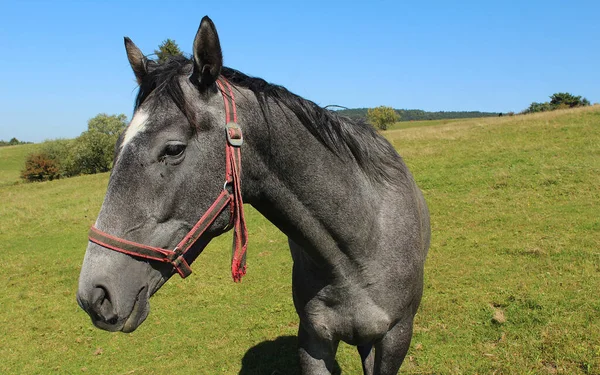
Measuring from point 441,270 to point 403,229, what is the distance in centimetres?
558

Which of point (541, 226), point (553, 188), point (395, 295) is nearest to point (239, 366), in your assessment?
point (395, 295)

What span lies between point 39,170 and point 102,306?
42214mm

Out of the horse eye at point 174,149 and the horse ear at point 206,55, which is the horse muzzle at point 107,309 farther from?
the horse ear at point 206,55

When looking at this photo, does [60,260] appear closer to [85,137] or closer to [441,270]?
[441,270]

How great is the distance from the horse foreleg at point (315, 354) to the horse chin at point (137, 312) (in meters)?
1.50

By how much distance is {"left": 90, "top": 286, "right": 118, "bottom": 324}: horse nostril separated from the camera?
1.65 meters

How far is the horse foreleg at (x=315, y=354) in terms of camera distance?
118 inches

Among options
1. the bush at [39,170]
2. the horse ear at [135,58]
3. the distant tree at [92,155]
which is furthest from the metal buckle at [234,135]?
the bush at [39,170]

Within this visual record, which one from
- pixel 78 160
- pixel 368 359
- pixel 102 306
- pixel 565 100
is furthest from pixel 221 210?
pixel 565 100

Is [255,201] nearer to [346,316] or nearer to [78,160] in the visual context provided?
[346,316]

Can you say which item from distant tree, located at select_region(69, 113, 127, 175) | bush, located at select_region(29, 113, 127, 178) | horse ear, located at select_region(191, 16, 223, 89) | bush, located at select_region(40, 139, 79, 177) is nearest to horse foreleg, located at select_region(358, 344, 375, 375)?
horse ear, located at select_region(191, 16, 223, 89)

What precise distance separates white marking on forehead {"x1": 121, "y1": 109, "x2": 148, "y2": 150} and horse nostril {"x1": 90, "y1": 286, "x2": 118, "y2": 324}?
2.01 ft

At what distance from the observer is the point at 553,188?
12.8 m

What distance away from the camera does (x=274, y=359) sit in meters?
5.32
